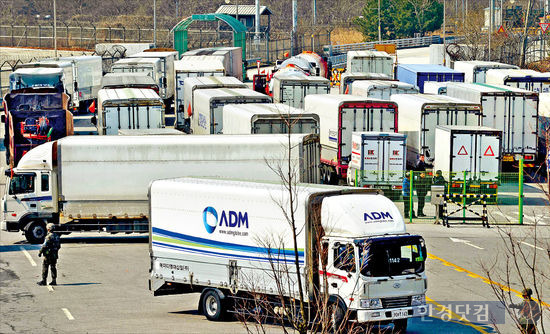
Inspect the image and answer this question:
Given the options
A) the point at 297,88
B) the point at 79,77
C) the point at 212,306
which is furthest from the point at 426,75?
the point at 212,306

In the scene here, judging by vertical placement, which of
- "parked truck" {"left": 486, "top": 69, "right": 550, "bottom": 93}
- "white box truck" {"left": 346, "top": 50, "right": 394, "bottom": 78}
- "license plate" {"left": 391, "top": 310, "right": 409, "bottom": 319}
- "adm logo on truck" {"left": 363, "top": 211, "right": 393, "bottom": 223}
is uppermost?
"white box truck" {"left": 346, "top": 50, "right": 394, "bottom": 78}

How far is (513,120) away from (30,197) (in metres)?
21.9

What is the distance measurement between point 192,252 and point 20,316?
4006mm

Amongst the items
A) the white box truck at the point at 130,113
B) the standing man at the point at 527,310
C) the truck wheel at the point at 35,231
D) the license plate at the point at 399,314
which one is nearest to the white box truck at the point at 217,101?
the white box truck at the point at 130,113

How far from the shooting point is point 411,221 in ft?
111

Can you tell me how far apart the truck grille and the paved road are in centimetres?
149

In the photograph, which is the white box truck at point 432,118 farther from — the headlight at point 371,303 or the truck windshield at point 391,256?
the headlight at point 371,303

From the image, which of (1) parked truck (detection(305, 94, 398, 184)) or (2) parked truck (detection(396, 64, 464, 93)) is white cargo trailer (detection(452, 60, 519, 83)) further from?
(1) parked truck (detection(305, 94, 398, 184))

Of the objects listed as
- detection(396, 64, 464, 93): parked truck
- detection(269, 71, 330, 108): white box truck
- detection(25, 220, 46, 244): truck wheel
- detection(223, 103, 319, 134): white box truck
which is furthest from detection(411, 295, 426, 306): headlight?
detection(396, 64, 464, 93): parked truck

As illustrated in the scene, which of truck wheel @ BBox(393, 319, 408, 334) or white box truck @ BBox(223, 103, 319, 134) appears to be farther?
white box truck @ BBox(223, 103, 319, 134)

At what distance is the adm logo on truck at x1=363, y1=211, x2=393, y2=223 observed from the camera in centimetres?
1817

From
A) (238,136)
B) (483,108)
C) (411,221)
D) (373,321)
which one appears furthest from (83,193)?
(483,108)

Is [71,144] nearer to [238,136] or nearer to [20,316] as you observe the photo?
[238,136]

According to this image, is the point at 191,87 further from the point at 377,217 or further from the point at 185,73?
the point at 377,217
